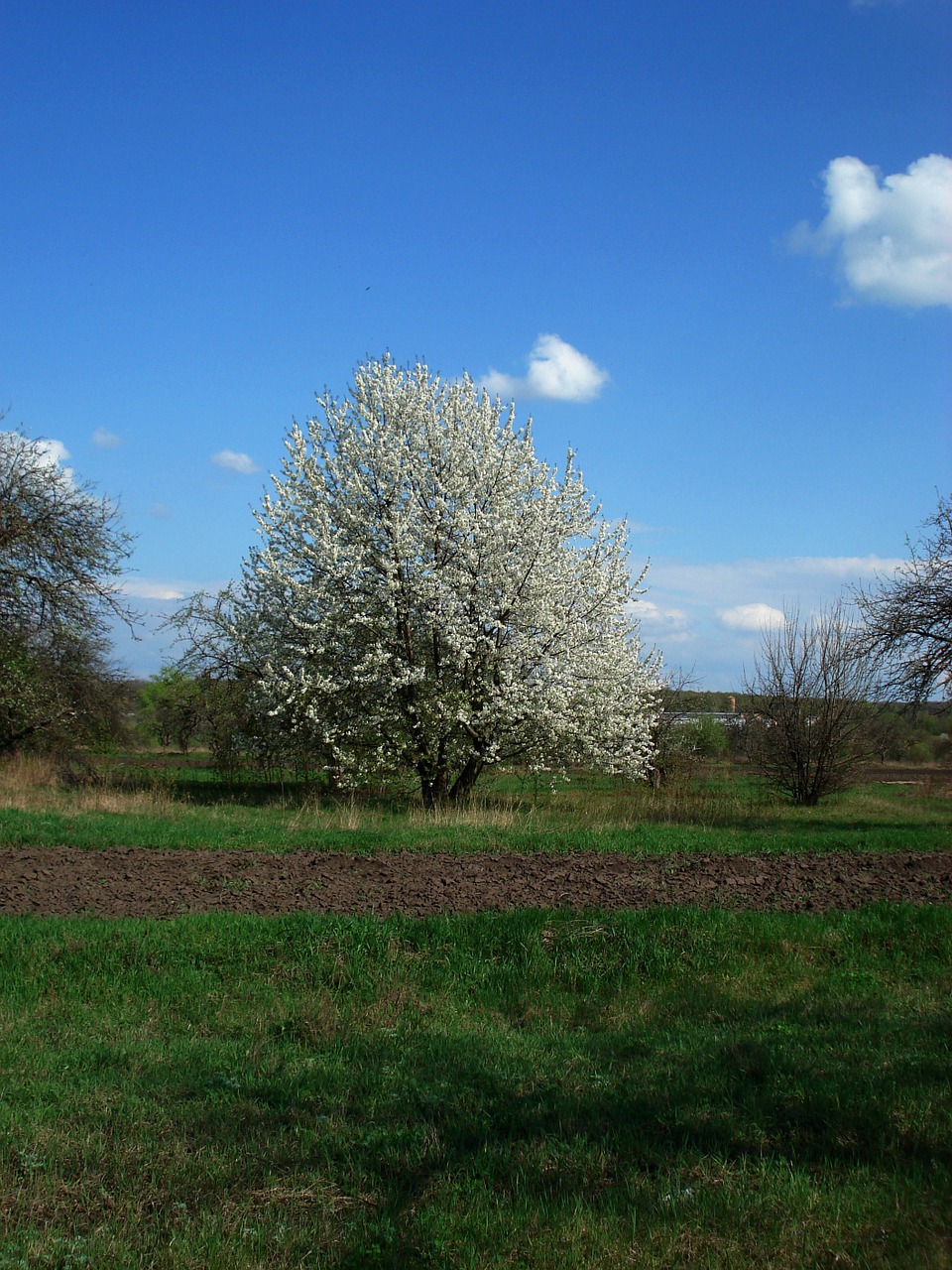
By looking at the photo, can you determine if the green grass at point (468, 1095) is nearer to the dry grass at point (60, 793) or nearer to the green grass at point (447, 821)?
the green grass at point (447, 821)

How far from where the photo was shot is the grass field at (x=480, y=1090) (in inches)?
145

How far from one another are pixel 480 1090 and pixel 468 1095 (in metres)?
0.12

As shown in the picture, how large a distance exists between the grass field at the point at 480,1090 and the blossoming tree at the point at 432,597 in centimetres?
1066

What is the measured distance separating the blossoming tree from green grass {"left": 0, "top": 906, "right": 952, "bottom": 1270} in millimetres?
10807

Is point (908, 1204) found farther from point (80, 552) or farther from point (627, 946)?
point (80, 552)

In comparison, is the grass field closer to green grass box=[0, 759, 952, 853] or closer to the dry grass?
green grass box=[0, 759, 952, 853]

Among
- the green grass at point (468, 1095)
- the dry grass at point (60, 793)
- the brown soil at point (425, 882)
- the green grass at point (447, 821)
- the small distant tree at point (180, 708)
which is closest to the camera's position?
the green grass at point (468, 1095)

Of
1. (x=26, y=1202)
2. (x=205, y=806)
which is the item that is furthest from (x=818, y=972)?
(x=205, y=806)

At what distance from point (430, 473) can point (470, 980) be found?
44.2ft

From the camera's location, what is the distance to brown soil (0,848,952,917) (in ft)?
29.6

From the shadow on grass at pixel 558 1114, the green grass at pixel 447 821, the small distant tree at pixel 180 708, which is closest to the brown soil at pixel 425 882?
the green grass at pixel 447 821

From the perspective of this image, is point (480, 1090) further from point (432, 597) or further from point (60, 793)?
point (60, 793)

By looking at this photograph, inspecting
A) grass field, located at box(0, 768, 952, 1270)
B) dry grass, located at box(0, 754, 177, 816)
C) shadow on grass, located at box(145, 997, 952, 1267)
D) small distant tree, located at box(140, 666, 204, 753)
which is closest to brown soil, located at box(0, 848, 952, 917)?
grass field, located at box(0, 768, 952, 1270)

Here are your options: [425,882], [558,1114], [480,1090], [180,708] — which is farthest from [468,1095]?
[180,708]
